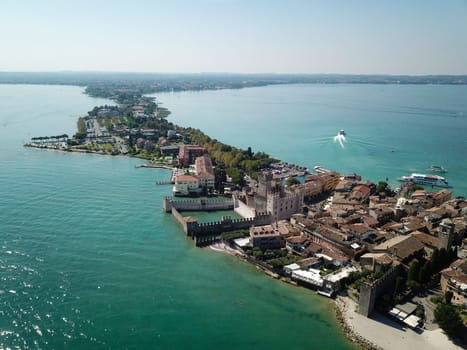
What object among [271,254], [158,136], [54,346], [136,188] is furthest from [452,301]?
[158,136]

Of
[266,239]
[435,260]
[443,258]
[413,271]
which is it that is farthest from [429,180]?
[266,239]

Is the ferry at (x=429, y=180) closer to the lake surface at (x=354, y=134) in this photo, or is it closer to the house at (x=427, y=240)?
the lake surface at (x=354, y=134)

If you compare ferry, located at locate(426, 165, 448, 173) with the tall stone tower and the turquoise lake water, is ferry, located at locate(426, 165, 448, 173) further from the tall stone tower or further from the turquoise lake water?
the turquoise lake water

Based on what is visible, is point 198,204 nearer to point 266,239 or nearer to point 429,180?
point 266,239

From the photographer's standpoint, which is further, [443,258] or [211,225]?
[211,225]

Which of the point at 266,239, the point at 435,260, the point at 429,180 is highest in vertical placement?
the point at 435,260

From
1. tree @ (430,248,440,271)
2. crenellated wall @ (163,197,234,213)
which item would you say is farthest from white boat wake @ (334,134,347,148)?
tree @ (430,248,440,271)
